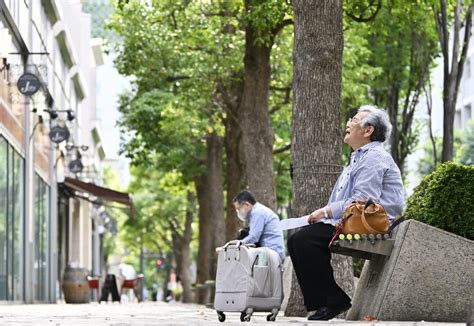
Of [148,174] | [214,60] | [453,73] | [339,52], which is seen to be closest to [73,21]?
Result: [148,174]

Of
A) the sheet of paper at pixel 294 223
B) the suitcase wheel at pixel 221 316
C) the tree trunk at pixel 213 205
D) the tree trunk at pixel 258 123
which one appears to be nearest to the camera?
the sheet of paper at pixel 294 223

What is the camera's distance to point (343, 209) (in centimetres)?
1032

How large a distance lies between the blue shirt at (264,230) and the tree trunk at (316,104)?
6.29ft

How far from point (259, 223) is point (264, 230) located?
0.69 ft

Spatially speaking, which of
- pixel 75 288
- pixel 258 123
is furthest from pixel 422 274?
pixel 75 288

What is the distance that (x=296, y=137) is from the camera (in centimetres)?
1340

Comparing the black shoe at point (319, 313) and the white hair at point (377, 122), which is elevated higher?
the white hair at point (377, 122)

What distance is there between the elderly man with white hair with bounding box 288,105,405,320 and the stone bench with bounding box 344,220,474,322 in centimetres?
18

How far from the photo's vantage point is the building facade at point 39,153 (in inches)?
1105

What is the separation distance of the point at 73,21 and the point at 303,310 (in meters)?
40.1

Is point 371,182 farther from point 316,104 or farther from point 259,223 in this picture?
point 259,223

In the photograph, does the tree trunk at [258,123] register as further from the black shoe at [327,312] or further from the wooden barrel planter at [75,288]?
the wooden barrel planter at [75,288]

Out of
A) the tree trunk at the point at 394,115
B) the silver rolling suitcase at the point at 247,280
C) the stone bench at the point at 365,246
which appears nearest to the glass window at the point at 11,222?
the tree trunk at the point at 394,115

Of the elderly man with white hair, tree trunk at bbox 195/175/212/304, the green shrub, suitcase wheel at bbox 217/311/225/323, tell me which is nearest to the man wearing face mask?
suitcase wheel at bbox 217/311/225/323
